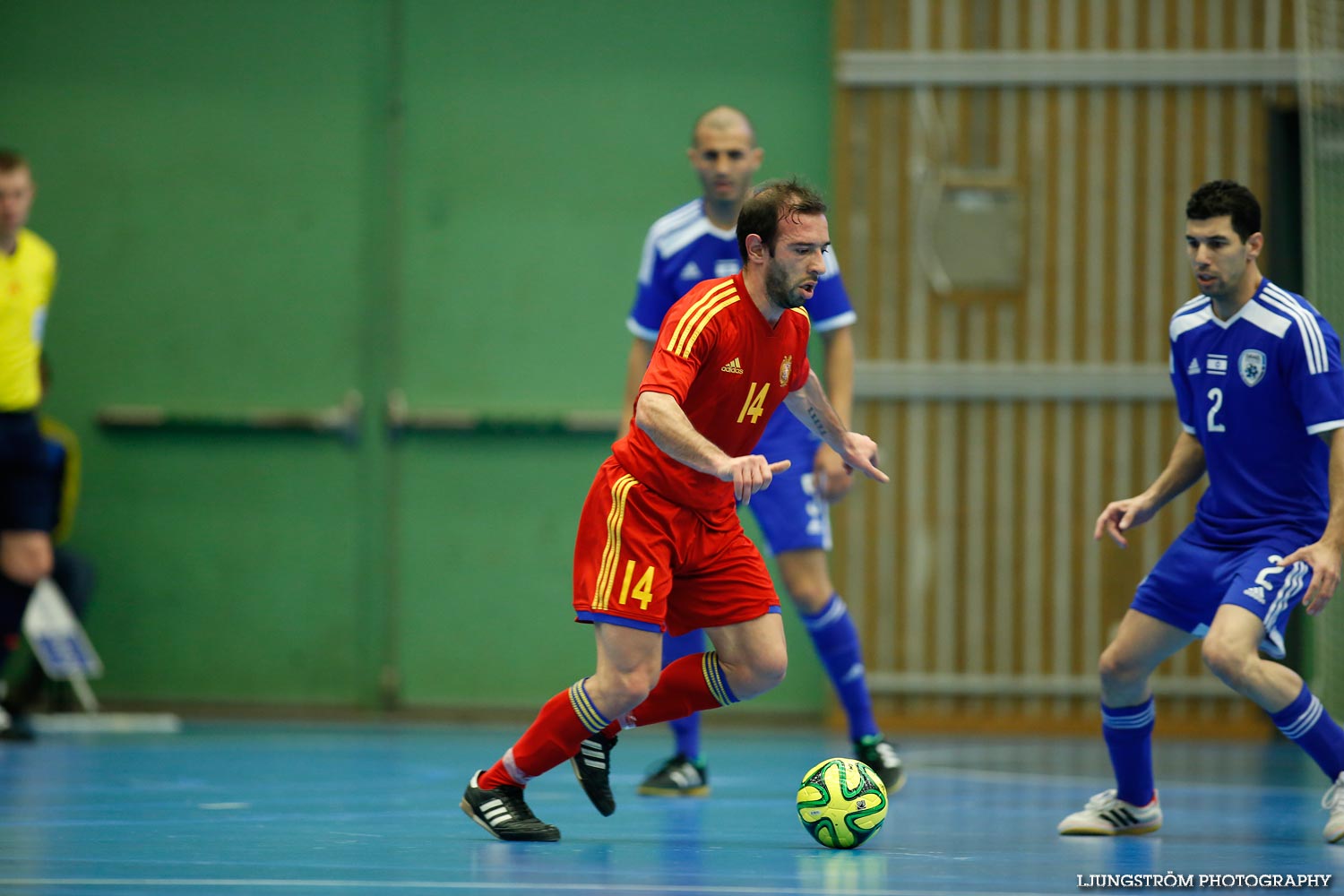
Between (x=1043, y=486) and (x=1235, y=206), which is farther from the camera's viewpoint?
(x=1043, y=486)

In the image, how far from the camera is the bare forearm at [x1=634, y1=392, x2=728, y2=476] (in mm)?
4293

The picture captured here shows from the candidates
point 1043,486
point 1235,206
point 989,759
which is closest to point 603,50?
point 1043,486

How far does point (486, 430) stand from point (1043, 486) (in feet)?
11.0

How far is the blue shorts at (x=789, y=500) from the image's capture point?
249 inches

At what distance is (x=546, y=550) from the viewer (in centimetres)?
1020

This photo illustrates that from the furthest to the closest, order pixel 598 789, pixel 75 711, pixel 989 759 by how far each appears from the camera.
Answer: pixel 75 711, pixel 989 759, pixel 598 789

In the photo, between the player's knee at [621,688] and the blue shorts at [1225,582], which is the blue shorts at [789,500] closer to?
the blue shorts at [1225,582]

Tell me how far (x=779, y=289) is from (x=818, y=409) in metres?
0.58

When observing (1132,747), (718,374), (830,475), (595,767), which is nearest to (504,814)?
(595,767)

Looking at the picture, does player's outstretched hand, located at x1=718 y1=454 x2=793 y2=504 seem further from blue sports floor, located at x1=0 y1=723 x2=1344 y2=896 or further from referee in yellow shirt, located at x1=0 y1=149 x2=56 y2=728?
referee in yellow shirt, located at x1=0 y1=149 x2=56 y2=728

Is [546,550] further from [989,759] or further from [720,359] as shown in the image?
[720,359]

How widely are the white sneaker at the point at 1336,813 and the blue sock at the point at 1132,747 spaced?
53 cm

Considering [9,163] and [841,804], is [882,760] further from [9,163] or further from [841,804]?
[9,163]

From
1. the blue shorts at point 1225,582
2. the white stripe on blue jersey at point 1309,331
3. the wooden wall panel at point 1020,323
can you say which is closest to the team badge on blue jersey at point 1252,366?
the white stripe on blue jersey at point 1309,331
